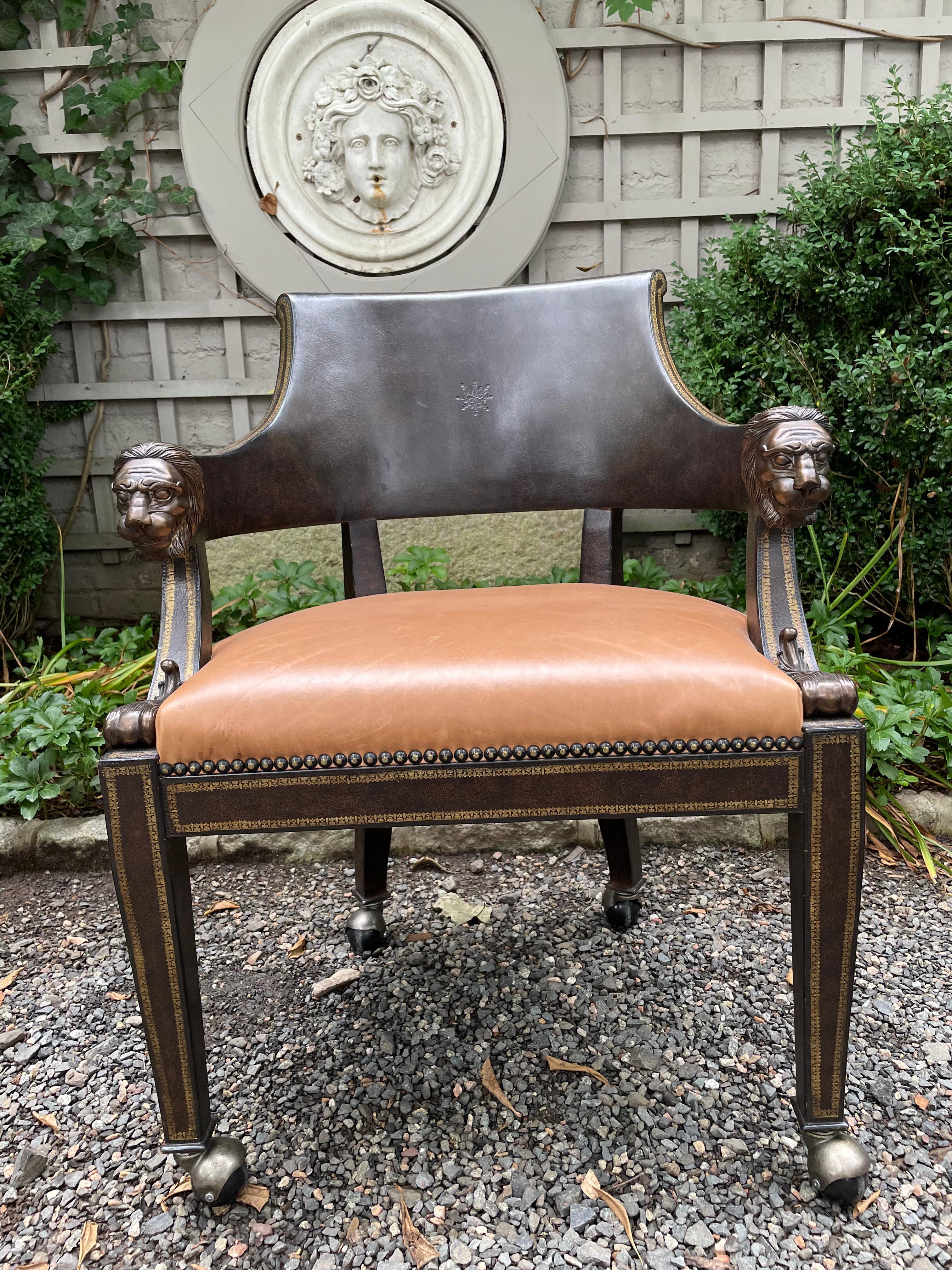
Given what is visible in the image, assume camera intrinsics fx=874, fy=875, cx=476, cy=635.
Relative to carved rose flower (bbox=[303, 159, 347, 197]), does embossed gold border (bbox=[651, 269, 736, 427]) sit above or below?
below

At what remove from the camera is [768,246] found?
7.17 ft

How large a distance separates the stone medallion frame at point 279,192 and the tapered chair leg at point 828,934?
6.09 feet

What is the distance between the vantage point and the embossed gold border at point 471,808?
0.88m

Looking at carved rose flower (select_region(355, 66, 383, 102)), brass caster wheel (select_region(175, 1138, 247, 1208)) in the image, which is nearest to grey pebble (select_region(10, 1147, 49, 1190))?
brass caster wheel (select_region(175, 1138, 247, 1208))

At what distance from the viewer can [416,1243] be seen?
3.13ft

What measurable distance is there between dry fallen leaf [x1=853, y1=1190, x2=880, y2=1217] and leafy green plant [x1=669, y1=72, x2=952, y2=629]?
143 centimetres

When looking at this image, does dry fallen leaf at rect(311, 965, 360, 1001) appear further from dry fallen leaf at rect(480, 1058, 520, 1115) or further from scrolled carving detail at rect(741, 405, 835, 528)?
scrolled carving detail at rect(741, 405, 835, 528)

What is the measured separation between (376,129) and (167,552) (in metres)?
1.90

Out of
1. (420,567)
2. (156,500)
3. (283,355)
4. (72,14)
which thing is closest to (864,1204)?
(156,500)

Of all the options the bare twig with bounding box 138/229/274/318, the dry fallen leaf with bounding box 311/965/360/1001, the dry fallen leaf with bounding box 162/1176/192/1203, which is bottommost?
the dry fallen leaf with bounding box 311/965/360/1001

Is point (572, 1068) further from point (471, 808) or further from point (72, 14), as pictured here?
point (72, 14)

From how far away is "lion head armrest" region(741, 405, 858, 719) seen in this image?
92cm

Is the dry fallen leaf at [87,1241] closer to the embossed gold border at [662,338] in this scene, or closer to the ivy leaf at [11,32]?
the embossed gold border at [662,338]

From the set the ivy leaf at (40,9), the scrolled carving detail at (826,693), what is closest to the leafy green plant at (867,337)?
the scrolled carving detail at (826,693)
